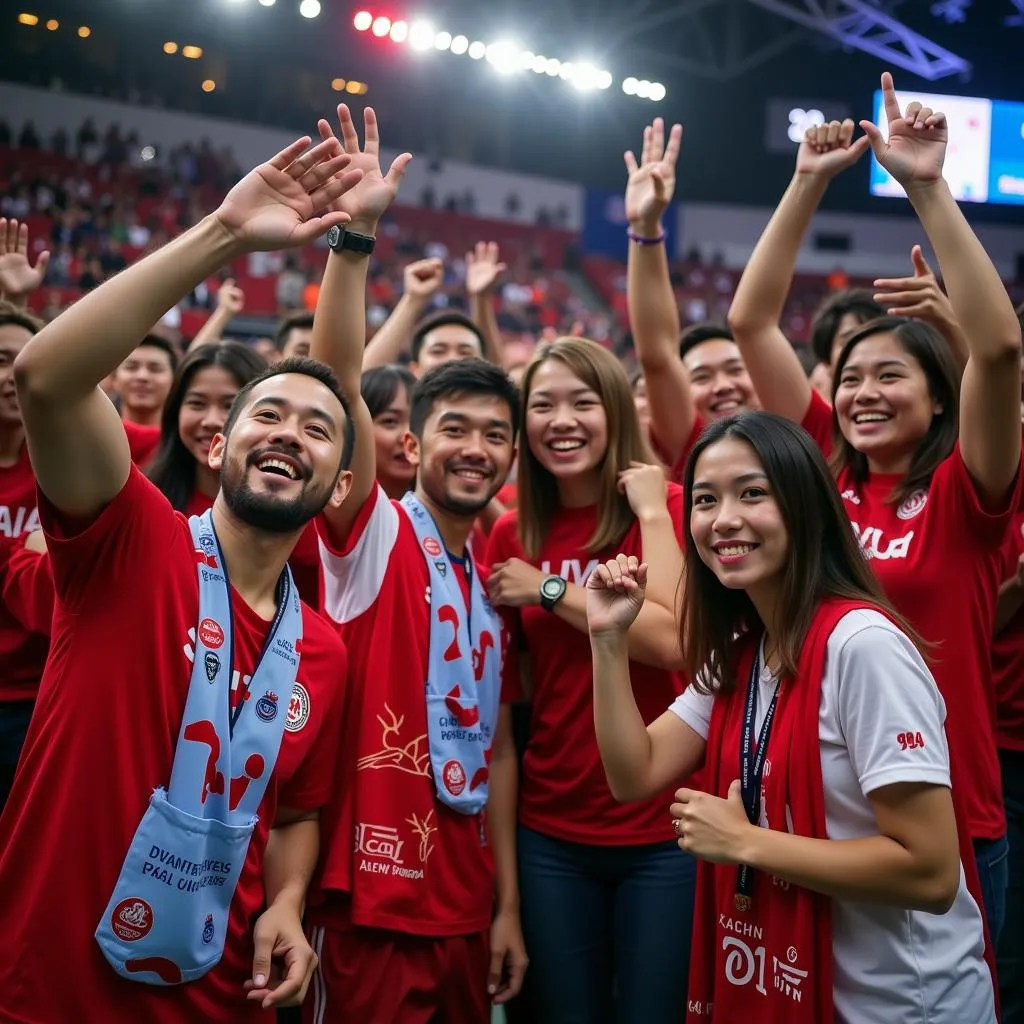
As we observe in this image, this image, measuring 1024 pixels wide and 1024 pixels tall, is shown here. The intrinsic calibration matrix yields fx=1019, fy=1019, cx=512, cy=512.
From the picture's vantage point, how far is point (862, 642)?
1.76m

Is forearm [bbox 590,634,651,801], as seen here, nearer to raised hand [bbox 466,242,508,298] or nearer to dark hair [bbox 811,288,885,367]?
dark hair [bbox 811,288,885,367]

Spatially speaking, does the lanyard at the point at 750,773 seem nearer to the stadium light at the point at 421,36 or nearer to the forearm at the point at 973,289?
the forearm at the point at 973,289

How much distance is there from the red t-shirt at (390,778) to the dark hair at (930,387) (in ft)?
4.07


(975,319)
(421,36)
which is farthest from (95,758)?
(421,36)

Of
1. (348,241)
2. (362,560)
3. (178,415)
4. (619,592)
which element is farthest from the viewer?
(178,415)

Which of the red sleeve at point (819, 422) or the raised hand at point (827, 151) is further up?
the raised hand at point (827, 151)

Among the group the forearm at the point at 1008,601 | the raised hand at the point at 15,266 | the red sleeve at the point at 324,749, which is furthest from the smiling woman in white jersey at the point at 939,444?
the raised hand at the point at 15,266

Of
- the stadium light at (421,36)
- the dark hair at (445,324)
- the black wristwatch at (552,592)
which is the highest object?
the stadium light at (421,36)

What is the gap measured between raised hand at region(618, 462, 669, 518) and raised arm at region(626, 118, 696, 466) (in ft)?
1.79

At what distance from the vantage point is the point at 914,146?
2.32 metres

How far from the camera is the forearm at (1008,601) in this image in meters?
2.68

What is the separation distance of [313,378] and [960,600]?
5.08ft

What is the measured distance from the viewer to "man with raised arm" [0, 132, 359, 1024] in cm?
169

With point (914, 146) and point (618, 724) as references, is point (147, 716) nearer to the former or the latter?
point (618, 724)
